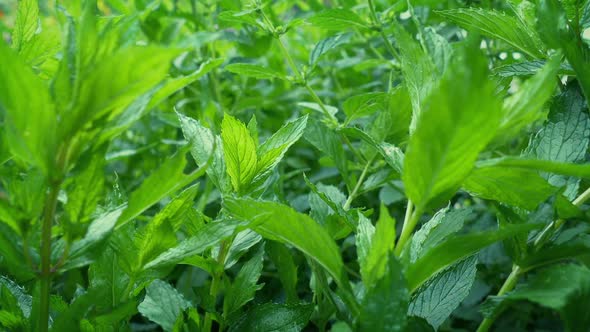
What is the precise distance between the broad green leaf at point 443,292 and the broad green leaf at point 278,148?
155 millimetres

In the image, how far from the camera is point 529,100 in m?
0.35

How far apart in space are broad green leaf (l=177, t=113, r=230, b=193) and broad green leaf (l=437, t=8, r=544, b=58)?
211mm

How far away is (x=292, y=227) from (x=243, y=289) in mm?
125

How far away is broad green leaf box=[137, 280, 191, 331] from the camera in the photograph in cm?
46

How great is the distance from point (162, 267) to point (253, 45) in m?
0.56

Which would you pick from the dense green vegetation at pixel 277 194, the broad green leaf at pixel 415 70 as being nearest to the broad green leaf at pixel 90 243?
the dense green vegetation at pixel 277 194

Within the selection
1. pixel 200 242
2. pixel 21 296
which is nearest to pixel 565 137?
pixel 200 242

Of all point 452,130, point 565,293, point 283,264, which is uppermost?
point 452,130

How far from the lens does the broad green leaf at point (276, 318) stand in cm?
45

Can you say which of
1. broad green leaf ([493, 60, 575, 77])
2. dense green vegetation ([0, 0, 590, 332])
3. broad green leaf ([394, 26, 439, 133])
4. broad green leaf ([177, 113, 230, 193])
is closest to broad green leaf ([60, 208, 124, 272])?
dense green vegetation ([0, 0, 590, 332])

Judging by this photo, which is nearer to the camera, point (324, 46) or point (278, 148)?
point (278, 148)

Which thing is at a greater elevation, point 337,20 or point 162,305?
point 337,20

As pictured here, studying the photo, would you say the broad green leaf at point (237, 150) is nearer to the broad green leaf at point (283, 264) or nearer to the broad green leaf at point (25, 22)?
the broad green leaf at point (283, 264)

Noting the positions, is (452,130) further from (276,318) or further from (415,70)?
(276,318)
